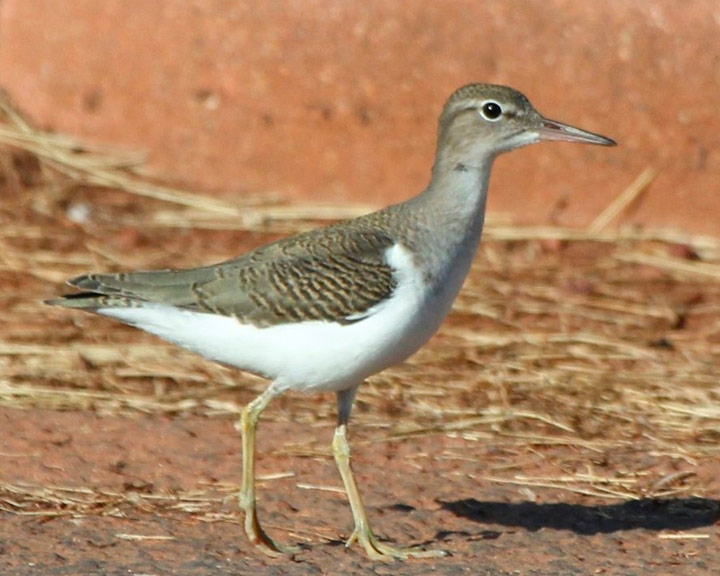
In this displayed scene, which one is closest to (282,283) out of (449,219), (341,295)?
(341,295)

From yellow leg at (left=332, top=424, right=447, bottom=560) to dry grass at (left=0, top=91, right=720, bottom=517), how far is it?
69 cm

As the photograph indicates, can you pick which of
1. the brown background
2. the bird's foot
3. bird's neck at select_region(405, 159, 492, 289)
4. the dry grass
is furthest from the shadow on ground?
the brown background

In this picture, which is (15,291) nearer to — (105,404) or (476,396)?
(105,404)

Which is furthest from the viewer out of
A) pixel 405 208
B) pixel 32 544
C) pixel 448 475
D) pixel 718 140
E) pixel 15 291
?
pixel 718 140

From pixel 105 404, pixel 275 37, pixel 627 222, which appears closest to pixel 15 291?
pixel 105 404

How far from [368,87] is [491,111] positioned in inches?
148

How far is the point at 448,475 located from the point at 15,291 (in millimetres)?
3465

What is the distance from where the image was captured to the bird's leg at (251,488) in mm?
5746

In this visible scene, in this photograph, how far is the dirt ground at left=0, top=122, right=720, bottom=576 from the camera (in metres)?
5.84

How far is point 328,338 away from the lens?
5.72 metres

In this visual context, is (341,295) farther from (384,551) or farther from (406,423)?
(406,423)

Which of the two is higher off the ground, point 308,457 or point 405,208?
point 405,208

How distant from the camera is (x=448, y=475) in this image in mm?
6695

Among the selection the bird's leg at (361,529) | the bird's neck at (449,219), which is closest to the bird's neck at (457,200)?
the bird's neck at (449,219)
